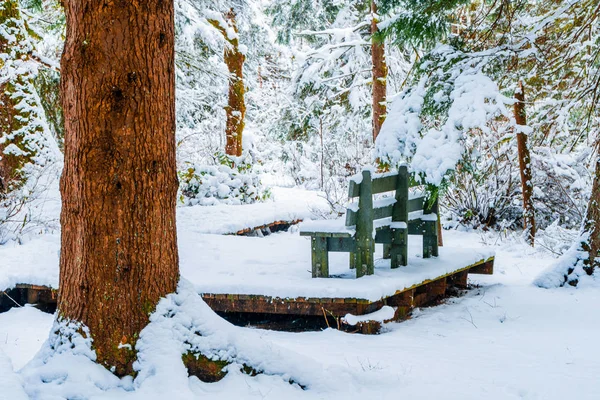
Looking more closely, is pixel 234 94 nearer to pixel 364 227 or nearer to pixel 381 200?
pixel 381 200

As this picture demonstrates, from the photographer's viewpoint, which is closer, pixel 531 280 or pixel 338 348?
pixel 338 348

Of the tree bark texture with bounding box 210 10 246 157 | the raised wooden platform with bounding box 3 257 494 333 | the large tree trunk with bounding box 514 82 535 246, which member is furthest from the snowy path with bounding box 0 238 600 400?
the tree bark texture with bounding box 210 10 246 157

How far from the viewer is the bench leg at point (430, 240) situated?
23.1 ft

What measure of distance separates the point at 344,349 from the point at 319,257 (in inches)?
50.0

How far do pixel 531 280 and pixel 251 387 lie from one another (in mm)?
5574

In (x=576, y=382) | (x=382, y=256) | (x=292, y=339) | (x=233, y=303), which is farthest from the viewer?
(x=382, y=256)

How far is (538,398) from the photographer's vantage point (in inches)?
143

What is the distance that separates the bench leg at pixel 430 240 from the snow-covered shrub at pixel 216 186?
23.4 feet

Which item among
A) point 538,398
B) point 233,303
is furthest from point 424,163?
point 538,398

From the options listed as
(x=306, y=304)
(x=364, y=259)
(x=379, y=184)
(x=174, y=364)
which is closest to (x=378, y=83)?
(x=379, y=184)

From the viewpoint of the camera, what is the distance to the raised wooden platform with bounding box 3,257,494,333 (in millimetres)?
5344

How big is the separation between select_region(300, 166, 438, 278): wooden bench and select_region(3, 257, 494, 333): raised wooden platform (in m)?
0.44

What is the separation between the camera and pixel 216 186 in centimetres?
1362

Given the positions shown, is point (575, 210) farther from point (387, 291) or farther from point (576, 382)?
point (576, 382)
